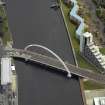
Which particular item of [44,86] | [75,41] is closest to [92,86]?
[44,86]

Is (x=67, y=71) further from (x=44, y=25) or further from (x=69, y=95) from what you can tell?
(x=44, y=25)

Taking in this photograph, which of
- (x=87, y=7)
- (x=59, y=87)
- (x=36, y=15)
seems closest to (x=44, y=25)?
(x=36, y=15)

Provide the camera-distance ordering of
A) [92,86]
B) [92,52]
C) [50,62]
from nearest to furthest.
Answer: [92,86]
[92,52]
[50,62]

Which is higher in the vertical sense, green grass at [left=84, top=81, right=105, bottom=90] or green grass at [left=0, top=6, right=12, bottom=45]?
green grass at [left=0, top=6, right=12, bottom=45]

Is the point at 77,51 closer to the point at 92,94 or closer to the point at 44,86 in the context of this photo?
the point at 44,86

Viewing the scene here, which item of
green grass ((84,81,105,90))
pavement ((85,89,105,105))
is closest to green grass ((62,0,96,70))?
green grass ((84,81,105,90))

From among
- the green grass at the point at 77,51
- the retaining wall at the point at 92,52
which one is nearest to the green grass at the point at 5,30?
the green grass at the point at 77,51

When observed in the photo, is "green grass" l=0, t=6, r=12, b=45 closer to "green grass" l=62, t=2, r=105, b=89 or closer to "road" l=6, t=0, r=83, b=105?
"road" l=6, t=0, r=83, b=105
